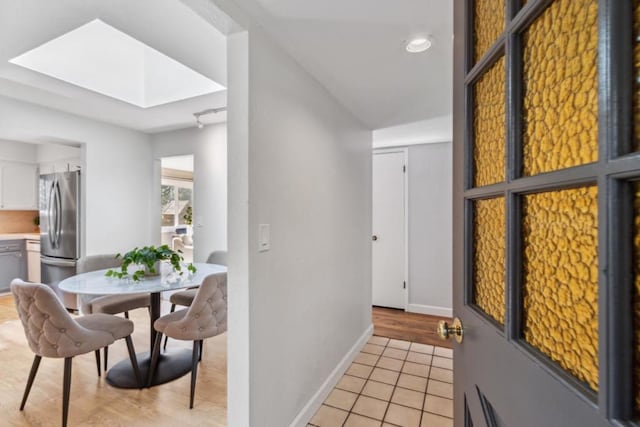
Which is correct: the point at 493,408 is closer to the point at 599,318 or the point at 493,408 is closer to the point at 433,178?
the point at 599,318

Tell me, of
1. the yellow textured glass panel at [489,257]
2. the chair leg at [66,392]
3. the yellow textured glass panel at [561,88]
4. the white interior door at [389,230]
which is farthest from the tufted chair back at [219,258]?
the yellow textured glass panel at [561,88]

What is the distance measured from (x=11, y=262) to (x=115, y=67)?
148 inches

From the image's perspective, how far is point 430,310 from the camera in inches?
156

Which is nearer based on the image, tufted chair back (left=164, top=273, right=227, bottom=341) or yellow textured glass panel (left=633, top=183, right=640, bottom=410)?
yellow textured glass panel (left=633, top=183, right=640, bottom=410)

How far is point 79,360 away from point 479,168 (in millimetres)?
3247

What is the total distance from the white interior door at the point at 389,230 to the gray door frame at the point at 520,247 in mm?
3324

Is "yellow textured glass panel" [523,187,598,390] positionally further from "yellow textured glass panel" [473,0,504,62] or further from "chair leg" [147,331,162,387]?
"chair leg" [147,331,162,387]

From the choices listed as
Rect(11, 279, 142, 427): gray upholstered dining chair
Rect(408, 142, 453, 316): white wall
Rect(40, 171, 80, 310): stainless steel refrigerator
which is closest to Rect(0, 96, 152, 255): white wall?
Rect(40, 171, 80, 310): stainless steel refrigerator

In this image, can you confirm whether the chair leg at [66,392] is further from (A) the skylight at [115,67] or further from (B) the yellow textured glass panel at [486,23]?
(B) the yellow textured glass panel at [486,23]

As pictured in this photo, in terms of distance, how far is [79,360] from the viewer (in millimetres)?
2568

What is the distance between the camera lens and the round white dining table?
6.95 ft

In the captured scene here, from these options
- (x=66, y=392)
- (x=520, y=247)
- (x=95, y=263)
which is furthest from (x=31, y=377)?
(x=520, y=247)

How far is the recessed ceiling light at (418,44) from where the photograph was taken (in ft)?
5.24

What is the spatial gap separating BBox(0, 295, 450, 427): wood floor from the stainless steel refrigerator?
916 millimetres
